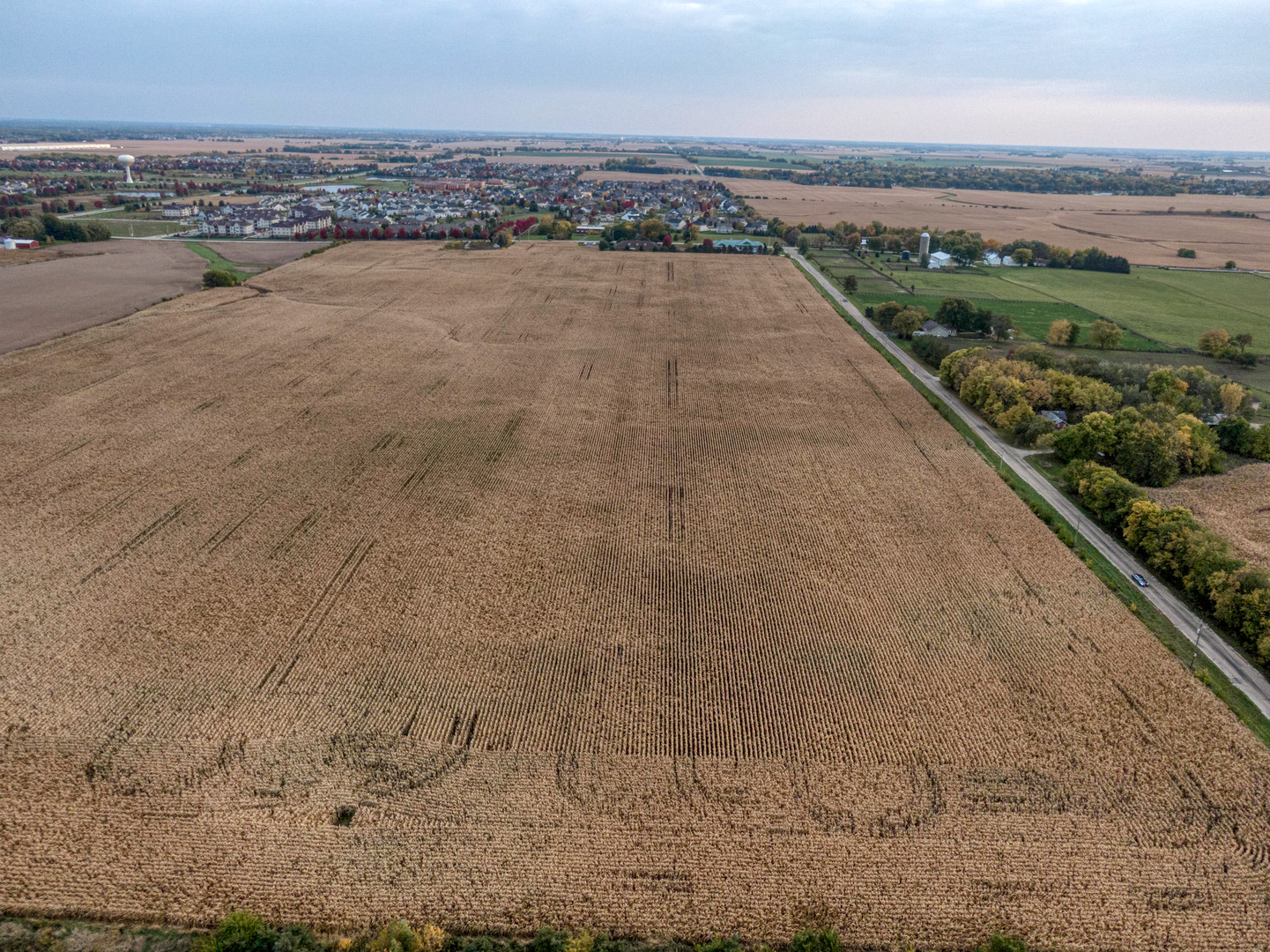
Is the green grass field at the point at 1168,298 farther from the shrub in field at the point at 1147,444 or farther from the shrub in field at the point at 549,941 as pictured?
the shrub in field at the point at 549,941

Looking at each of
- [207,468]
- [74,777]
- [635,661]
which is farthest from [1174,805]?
[207,468]

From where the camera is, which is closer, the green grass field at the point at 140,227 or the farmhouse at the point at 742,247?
the green grass field at the point at 140,227

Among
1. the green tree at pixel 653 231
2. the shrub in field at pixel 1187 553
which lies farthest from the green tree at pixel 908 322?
the green tree at pixel 653 231

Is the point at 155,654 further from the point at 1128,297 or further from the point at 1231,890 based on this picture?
the point at 1128,297

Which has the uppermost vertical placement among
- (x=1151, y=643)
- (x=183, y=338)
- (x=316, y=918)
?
(x=183, y=338)

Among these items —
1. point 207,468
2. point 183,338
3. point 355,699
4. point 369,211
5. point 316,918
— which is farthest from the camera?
point 369,211

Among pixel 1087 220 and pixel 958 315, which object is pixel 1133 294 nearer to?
pixel 958 315

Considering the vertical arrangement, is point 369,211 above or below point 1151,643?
above
